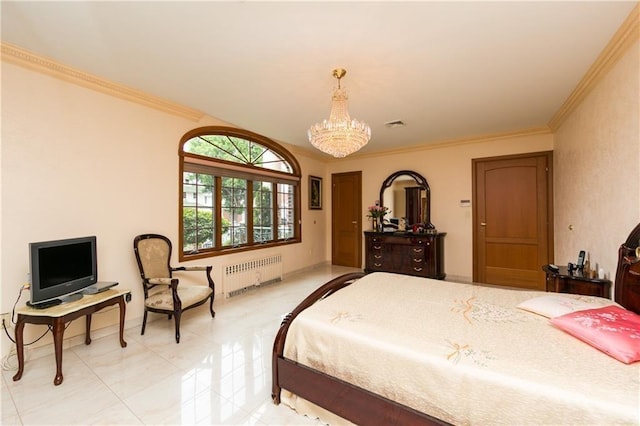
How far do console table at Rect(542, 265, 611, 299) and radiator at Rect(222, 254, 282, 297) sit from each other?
3739mm

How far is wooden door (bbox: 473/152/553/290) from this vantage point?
426 centimetres

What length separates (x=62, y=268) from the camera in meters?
2.26

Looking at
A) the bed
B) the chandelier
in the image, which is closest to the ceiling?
the chandelier

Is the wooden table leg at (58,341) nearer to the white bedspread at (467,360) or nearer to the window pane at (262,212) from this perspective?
the white bedspread at (467,360)

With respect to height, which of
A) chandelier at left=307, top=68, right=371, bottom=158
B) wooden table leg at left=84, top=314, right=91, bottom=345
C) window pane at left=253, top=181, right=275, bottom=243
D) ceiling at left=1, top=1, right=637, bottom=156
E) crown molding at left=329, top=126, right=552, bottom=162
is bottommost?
wooden table leg at left=84, top=314, right=91, bottom=345

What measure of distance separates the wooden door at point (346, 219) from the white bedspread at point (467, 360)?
387cm

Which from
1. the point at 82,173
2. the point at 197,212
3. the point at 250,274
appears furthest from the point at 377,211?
the point at 82,173

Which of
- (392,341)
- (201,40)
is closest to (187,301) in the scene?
(392,341)

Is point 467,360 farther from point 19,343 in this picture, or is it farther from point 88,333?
point 88,333

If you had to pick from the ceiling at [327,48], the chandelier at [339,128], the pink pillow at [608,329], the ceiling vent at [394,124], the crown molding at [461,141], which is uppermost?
the ceiling at [327,48]

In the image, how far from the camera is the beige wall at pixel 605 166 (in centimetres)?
198

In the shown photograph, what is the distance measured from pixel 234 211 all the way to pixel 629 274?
4249 mm

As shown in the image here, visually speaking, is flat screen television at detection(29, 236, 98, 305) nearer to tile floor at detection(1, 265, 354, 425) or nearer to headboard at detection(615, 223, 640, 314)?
tile floor at detection(1, 265, 354, 425)

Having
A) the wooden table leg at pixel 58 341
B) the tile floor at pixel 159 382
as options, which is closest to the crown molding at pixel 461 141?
the tile floor at pixel 159 382
